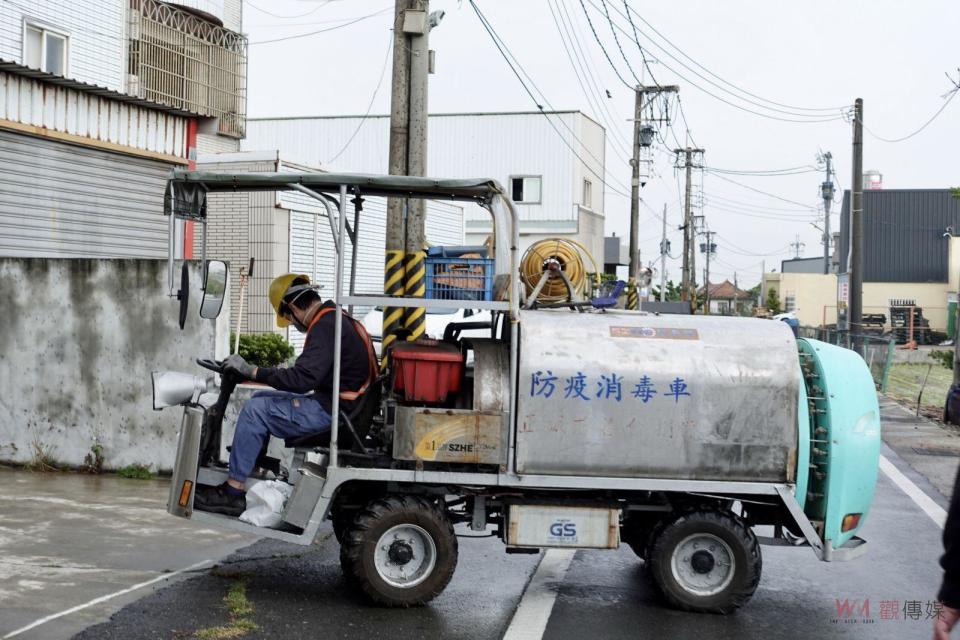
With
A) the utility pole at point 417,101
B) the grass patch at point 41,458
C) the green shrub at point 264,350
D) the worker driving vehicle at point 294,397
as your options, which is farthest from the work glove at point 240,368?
the green shrub at point 264,350

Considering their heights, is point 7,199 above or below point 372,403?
above

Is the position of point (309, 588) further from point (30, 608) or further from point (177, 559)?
point (30, 608)

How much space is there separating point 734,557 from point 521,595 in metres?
1.42

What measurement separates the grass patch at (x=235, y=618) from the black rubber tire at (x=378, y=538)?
2.17 ft

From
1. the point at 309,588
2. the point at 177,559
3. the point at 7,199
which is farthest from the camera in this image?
the point at 7,199

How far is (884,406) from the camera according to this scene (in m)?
21.5

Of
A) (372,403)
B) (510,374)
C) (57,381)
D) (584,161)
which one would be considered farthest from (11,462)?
(584,161)

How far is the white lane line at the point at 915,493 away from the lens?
10789 mm

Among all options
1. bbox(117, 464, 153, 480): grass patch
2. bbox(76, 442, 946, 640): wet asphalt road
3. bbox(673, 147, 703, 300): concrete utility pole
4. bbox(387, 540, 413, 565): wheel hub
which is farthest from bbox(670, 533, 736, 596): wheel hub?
bbox(673, 147, 703, 300): concrete utility pole

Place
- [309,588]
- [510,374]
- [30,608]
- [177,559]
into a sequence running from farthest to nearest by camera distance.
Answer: [177,559], [309,588], [510,374], [30,608]

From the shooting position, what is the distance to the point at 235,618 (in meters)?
6.55

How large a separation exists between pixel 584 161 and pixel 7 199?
35.3 meters

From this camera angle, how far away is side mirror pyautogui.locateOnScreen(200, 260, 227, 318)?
742 centimetres

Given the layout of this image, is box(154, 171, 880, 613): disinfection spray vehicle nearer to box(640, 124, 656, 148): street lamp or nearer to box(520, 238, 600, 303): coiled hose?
box(520, 238, 600, 303): coiled hose
